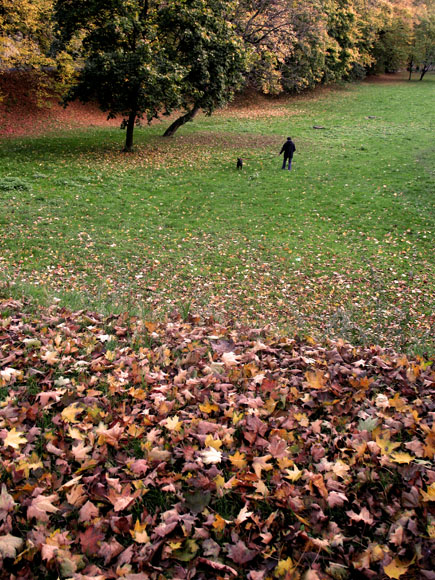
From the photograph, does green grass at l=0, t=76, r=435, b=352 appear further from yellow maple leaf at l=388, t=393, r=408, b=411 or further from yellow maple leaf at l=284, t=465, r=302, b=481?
yellow maple leaf at l=284, t=465, r=302, b=481

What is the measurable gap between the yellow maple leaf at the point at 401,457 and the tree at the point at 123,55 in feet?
56.5

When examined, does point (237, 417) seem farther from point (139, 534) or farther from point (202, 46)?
point (202, 46)

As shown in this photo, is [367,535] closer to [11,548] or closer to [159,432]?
[159,432]

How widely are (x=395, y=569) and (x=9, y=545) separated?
2.00 meters

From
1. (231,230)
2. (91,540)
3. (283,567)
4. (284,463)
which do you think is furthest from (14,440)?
(231,230)

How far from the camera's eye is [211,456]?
3.01 meters

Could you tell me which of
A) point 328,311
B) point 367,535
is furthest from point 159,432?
point 328,311

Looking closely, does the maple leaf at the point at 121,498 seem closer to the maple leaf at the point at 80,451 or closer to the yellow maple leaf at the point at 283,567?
the maple leaf at the point at 80,451

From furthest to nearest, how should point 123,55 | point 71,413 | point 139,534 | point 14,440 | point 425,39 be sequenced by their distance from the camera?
point 425,39, point 123,55, point 71,413, point 14,440, point 139,534

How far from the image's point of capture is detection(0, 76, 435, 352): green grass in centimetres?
890

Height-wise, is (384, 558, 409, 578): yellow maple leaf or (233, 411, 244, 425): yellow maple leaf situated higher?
(384, 558, 409, 578): yellow maple leaf

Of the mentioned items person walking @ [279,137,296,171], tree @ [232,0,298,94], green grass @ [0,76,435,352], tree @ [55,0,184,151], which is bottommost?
green grass @ [0,76,435,352]

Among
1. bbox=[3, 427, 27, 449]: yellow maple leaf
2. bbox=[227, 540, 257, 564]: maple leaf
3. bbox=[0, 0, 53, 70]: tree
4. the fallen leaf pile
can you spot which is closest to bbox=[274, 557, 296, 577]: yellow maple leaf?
the fallen leaf pile

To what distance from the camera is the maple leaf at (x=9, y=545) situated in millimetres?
2305
